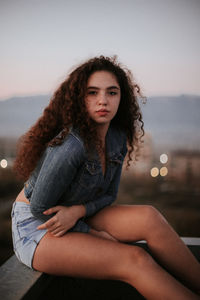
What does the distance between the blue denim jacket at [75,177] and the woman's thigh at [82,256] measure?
0.11m

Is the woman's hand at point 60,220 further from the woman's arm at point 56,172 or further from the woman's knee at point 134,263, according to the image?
the woman's knee at point 134,263

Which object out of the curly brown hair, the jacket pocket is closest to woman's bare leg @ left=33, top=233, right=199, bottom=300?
the jacket pocket

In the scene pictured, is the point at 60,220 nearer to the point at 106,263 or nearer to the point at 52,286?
the point at 106,263

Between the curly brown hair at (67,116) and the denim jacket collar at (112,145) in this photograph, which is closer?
the curly brown hair at (67,116)

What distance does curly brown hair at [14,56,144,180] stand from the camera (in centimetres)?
135

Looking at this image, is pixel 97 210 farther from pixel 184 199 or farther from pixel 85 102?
pixel 184 199

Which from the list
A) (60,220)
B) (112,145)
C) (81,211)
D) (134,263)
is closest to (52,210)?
(60,220)

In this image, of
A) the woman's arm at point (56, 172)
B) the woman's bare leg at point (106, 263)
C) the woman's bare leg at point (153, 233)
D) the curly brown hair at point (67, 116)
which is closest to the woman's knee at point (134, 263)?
the woman's bare leg at point (106, 263)

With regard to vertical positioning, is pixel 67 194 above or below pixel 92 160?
below

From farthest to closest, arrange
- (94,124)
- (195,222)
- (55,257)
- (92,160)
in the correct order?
(195,222)
(94,124)
(92,160)
(55,257)

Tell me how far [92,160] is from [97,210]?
0.32 metres

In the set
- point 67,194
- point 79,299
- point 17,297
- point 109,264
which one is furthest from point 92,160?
point 79,299

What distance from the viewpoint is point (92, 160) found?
1.29 metres

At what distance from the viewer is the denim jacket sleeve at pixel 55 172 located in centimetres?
114
